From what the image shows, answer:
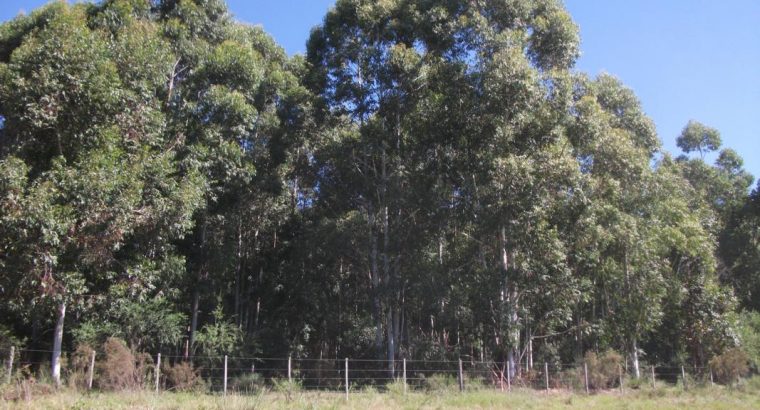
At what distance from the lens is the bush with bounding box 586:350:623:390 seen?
19094 mm

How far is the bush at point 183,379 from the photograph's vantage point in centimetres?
1599

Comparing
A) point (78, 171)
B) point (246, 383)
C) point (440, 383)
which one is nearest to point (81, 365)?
point (246, 383)

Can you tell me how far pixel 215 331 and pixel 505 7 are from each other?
51.7 ft

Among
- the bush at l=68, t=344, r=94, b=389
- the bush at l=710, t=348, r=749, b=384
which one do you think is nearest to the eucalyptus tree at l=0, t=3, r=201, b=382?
the bush at l=68, t=344, r=94, b=389

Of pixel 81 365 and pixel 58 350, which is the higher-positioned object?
pixel 58 350

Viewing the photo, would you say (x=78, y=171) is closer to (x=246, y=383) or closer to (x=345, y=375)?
(x=246, y=383)

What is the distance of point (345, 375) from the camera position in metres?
15.3

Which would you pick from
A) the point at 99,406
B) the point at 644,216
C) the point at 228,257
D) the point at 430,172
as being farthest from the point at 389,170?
the point at 99,406

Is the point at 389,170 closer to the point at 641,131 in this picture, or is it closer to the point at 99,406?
the point at 641,131

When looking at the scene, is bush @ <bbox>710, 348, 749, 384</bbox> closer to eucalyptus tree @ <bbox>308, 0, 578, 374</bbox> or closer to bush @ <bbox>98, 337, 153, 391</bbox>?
eucalyptus tree @ <bbox>308, 0, 578, 374</bbox>

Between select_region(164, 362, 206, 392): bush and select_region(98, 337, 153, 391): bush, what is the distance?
3.25 feet

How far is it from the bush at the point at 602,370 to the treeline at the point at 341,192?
4.84ft

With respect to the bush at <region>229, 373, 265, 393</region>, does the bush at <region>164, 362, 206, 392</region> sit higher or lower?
higher

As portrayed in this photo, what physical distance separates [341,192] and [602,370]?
40.0 feet
